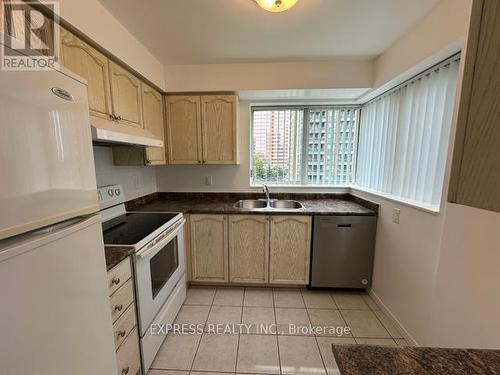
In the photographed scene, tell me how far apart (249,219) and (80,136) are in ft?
5.52

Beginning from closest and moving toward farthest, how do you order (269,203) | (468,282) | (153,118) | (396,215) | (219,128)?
(468,282), (396,215), (153,118), (219,128), (269,203)

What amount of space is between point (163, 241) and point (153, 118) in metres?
1.30

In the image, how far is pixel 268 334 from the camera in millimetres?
1756

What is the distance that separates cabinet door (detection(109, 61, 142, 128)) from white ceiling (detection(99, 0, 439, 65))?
348 millimetres

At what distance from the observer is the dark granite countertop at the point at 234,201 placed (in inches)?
87.0

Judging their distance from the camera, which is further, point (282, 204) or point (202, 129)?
point (282, 204)

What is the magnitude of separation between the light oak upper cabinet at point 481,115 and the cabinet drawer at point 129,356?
1.61 m

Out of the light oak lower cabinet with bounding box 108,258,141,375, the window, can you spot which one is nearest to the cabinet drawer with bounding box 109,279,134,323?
the light oak lower cabinet with bounding box 108,258,141,375

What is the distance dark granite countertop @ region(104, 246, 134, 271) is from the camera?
3.55 feet

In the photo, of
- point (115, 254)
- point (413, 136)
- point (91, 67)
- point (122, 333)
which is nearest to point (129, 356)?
point (122, 333)

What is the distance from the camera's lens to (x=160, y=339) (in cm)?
158

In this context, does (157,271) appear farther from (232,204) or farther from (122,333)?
(232,204)

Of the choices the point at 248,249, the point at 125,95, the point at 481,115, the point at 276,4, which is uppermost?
the point at 276,4

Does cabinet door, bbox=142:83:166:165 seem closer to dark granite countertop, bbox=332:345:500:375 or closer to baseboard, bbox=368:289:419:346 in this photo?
dark granite countertop, bbox=332:345:500:375
